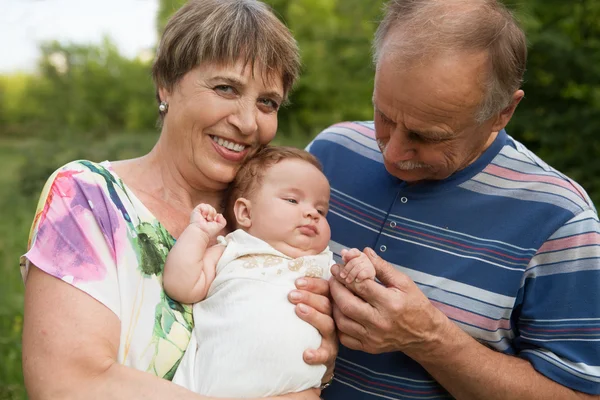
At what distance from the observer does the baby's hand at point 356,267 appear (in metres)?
2.25

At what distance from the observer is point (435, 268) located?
8.56 ft

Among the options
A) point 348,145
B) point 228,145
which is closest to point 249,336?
point 228,145

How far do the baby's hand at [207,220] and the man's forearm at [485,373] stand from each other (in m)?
0.84

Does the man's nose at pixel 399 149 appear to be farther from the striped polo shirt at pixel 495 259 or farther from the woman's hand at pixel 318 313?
the woman's hand at pixel 318 313

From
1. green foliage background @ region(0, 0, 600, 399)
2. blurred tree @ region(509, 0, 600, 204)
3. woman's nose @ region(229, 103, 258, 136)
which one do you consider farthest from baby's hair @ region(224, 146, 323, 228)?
blurred tree @ region(509, 0, 600, 204)

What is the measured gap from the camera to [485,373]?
245cm

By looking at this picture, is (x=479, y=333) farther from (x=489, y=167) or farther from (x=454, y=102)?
(x=454, y=102)

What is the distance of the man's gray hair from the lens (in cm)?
239

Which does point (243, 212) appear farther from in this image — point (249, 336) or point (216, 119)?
point (249, 336)

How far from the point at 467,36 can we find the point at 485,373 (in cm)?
120

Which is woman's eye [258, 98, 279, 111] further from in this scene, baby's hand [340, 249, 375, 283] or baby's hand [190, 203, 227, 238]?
baby's hand [340, 249, 375, 283]

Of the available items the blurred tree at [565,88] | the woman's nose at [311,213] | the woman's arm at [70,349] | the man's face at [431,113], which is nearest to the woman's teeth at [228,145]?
the woman's nose at [311,213]

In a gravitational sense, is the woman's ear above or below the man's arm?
above

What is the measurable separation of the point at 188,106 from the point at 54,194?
1.90ft
